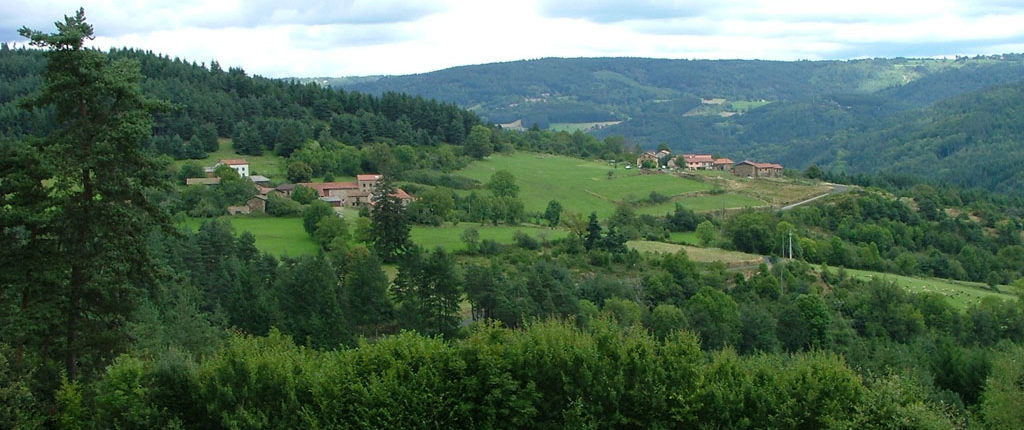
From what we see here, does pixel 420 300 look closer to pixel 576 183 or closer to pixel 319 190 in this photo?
pixel 319 190

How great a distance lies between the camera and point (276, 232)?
155 feet

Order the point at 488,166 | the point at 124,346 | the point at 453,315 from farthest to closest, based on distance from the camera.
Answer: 1. the point at 488,166
2. the point at 453,315
3. the point at 124,346

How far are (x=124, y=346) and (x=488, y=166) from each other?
61.6m

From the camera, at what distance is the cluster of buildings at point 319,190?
53188 millimetres

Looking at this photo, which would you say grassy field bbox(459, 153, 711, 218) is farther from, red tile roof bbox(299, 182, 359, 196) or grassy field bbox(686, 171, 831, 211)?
red tile roof bbox(299, 182, 359, 196)

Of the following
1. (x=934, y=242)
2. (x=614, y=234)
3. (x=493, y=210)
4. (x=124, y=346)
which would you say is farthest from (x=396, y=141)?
(x=124, y=346)

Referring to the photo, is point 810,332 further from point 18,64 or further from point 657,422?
point 18,64

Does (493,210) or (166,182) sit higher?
(166,182)

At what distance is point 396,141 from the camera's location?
249ft

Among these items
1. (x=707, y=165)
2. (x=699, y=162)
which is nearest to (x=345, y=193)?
(x=699, y=162)

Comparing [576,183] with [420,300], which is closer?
[420,300]

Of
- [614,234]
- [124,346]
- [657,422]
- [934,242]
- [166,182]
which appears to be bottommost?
[934,242]

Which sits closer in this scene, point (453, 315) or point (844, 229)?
point (453, 315)

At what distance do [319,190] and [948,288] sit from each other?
40737 millimetres
